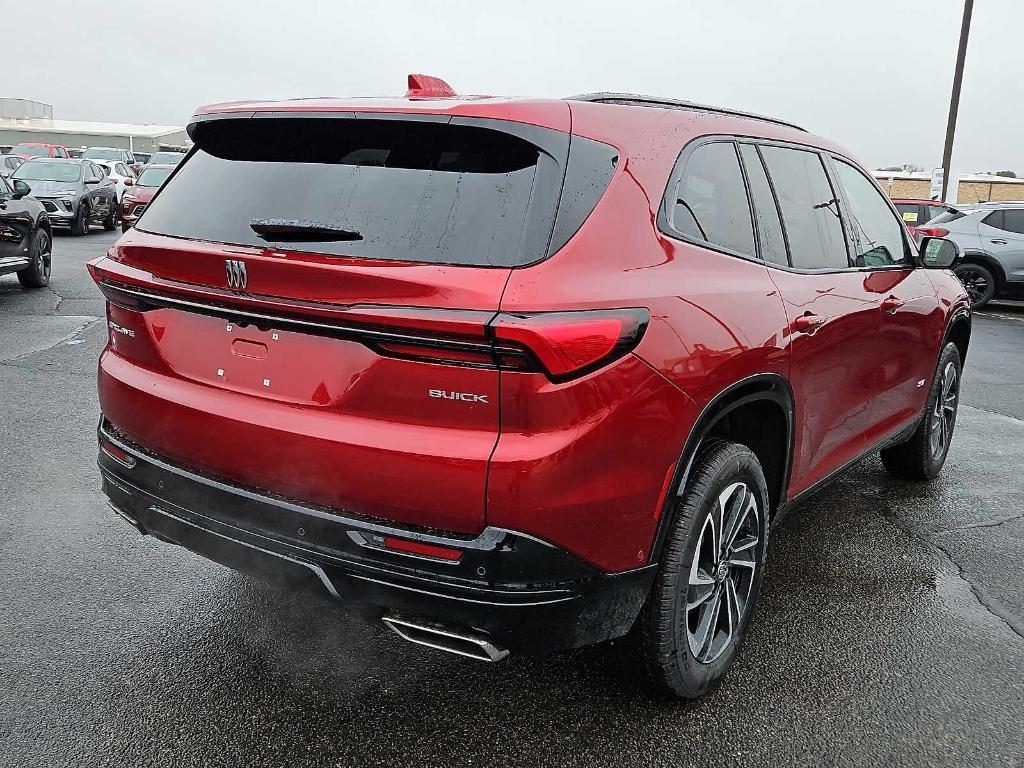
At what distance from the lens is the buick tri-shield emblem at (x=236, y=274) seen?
244cm

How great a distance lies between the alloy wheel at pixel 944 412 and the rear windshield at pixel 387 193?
146 inches

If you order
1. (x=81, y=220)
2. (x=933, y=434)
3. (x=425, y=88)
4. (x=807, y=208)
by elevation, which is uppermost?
(x=425, y=88)

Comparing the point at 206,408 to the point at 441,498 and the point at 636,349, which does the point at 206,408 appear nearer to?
the point at 441,498

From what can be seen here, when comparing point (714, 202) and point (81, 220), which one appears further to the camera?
point (81, 220)

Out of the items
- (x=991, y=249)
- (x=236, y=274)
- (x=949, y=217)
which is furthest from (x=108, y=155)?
(x=236, y=274)

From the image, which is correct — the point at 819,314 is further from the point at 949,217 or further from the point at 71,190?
the point at 71,190

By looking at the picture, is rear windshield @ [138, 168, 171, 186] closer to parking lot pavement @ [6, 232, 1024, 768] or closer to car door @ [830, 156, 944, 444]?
parking lot pavement @ [6, 232, 1024, 768]

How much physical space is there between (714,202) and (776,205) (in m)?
0.52

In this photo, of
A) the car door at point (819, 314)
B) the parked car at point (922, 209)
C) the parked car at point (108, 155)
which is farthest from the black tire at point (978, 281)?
the parked car at point (108, 155)

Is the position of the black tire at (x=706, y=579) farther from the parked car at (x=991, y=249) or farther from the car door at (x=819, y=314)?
the parked car at (x=991, y=249)

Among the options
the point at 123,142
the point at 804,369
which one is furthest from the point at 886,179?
the point at 123,142

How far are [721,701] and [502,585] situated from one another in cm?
112

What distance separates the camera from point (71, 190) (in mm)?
20531

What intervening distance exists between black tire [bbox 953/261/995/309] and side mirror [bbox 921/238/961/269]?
435 inches
